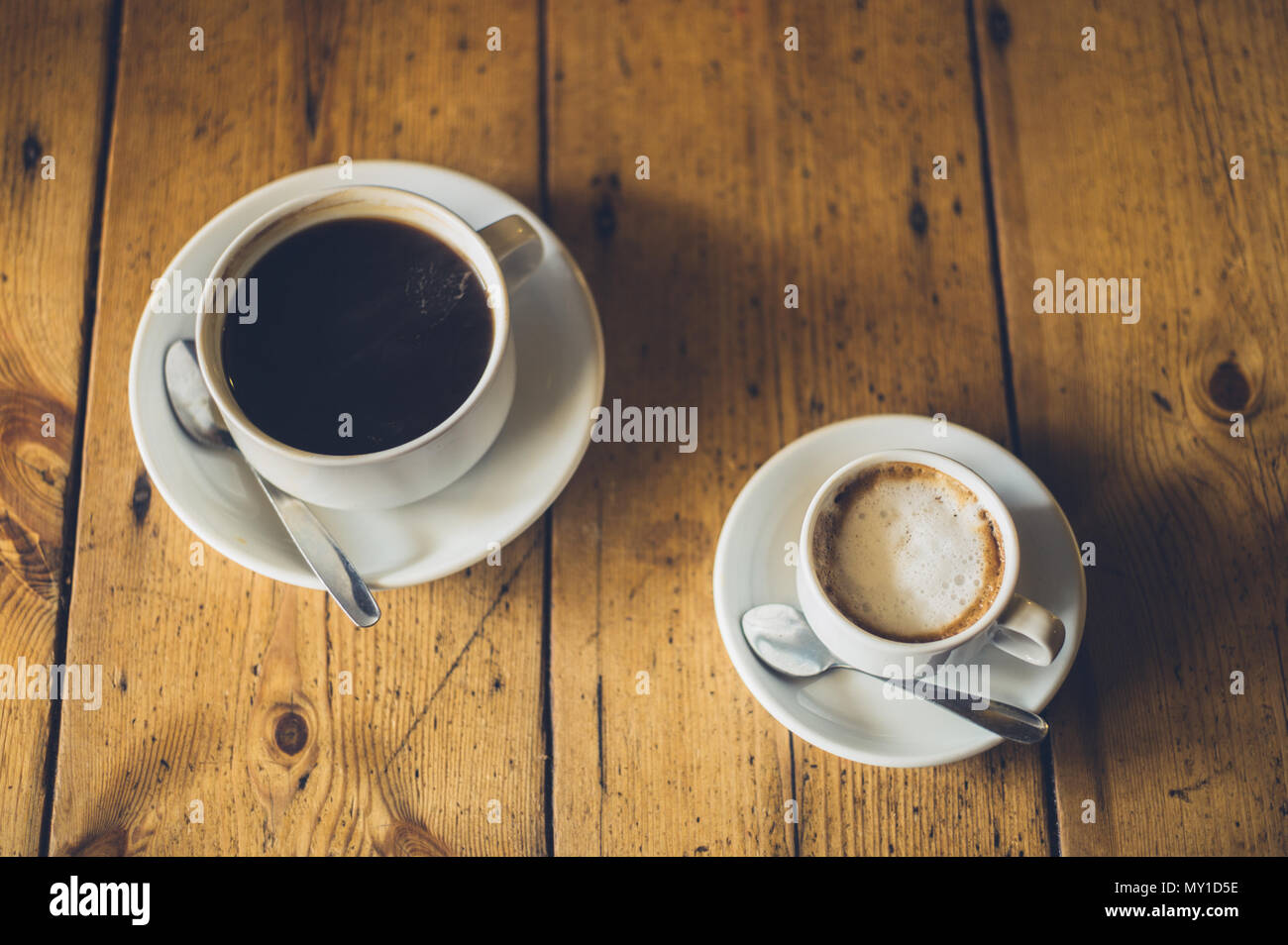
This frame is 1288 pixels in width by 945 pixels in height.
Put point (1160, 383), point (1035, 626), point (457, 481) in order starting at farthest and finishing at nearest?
point (1160, 383) → point (457, 481) → point (1035, 626)

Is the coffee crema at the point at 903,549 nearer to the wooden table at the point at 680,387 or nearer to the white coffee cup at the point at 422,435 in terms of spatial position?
the wooden table at the point at 680,387

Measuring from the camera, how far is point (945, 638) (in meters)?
0.71

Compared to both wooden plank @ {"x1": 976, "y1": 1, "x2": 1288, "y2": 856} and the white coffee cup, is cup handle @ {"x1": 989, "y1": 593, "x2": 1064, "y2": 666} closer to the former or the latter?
wooden plank @ {"x1": 976, "y1": 1, "x2": 1288, "y2": 856}

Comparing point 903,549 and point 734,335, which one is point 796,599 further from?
point 734,335

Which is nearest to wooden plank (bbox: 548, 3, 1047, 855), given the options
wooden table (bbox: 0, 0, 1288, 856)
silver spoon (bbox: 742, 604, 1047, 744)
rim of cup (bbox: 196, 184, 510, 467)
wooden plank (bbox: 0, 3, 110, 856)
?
wooden table (bbox: 0, 0, 1288, 856)

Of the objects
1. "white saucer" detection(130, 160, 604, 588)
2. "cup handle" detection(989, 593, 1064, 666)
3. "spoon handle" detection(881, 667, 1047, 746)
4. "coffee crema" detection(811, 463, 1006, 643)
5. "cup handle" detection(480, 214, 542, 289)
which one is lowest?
"spoon handle" detection(881, 667, 1047, 746)

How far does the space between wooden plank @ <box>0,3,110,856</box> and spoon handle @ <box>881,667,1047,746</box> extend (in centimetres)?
82

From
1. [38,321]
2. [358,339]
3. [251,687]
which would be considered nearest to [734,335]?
[358,339]

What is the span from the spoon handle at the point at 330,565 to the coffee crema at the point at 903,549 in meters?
0.37

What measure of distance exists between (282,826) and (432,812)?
14 centimetres

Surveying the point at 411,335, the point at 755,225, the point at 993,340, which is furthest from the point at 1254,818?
the point at 411,335

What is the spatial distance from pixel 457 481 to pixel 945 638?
1.39 ft

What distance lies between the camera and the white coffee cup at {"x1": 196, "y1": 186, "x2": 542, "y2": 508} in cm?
71
